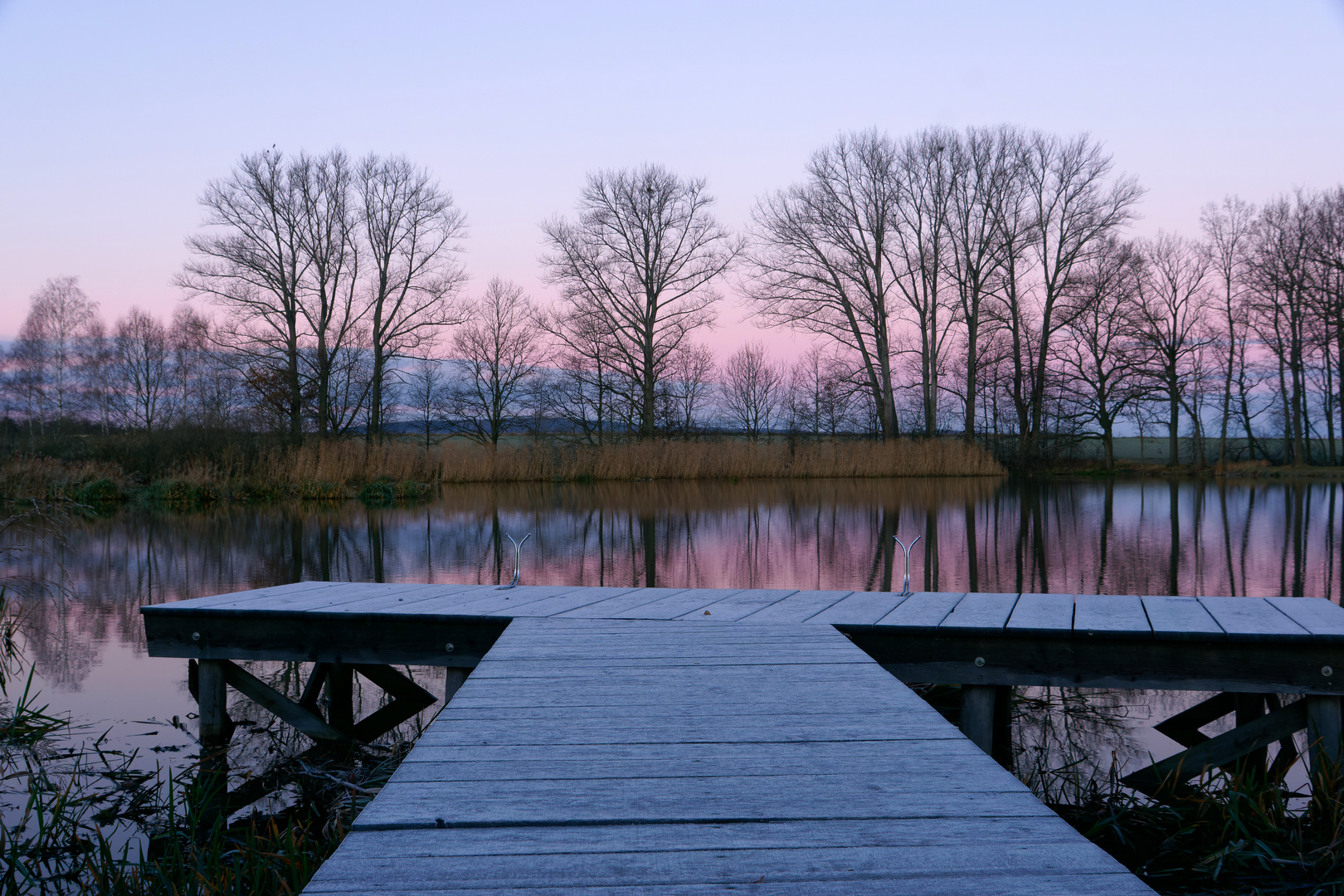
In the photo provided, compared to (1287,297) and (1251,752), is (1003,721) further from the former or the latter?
(1287,297)

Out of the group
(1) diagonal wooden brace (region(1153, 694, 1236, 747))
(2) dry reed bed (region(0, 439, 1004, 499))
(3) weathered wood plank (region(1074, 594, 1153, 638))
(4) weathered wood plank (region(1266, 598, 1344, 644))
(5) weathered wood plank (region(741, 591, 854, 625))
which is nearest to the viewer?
(4) weathered wood plank (region(1266, 598, 1344, 644))

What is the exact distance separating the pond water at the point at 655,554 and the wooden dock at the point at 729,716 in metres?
0.71

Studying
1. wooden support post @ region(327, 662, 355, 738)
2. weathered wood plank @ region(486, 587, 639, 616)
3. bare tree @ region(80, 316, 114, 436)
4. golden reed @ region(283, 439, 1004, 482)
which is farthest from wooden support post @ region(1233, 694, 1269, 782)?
bare tree @ region(80, 316, 114, 436)

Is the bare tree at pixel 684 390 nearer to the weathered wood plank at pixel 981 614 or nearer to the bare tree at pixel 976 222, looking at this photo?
the bare tree at pixel 976 222

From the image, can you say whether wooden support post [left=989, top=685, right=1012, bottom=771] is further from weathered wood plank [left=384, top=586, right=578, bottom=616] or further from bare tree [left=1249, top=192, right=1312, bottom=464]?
bare tree [left=1249, top=192, right=1312, bottom=464]

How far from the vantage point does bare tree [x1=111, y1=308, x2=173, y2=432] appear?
42281 millimetres

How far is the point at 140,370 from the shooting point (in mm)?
43062

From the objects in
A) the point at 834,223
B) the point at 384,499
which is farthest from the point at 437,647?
the point at 834,223

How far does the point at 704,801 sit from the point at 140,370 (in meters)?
49.1

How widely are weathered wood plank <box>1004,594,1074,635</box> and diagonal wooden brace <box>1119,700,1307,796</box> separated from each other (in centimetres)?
64

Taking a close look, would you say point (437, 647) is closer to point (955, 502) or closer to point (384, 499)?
point (955, 502)

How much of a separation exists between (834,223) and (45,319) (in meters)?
34.9

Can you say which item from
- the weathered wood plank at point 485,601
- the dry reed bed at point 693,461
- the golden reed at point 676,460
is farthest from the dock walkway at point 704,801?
the dry reed bed at point 693,461

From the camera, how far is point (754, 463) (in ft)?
78.1
